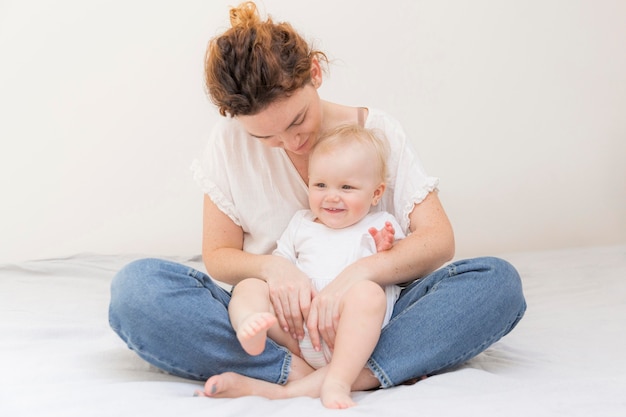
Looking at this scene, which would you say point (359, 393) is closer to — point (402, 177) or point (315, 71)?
point (402, 177)

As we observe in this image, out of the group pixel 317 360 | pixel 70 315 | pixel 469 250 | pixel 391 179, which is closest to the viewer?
pixel 317 360

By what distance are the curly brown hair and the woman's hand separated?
327 millimetres

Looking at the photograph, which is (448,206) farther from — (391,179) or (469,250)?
(391,179)

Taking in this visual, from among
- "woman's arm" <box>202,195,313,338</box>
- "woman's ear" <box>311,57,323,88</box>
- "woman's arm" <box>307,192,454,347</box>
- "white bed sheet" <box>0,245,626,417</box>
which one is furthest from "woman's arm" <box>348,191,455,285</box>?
"woman's ear" <box>311,57,323,88</box>

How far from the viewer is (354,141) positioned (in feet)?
5.55

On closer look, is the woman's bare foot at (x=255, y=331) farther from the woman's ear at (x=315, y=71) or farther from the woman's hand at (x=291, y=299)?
the woman's ear at (x=315, y=71)

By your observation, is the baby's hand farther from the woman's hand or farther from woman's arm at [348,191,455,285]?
the woman's hand

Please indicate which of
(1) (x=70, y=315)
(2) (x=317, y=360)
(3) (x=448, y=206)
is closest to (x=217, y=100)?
(2) (x=317, y=360)

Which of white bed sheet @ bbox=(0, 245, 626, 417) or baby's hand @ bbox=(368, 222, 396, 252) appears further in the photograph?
baby's hand @ bbox=(368, 222, 396, 252)

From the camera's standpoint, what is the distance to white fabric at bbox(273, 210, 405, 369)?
164 centimetres

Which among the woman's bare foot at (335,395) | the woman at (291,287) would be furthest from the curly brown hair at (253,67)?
the woman's bare foot at (335,395)

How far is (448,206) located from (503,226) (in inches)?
9.8

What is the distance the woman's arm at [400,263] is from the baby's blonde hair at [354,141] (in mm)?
122

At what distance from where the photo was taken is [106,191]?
3107 millimetres
